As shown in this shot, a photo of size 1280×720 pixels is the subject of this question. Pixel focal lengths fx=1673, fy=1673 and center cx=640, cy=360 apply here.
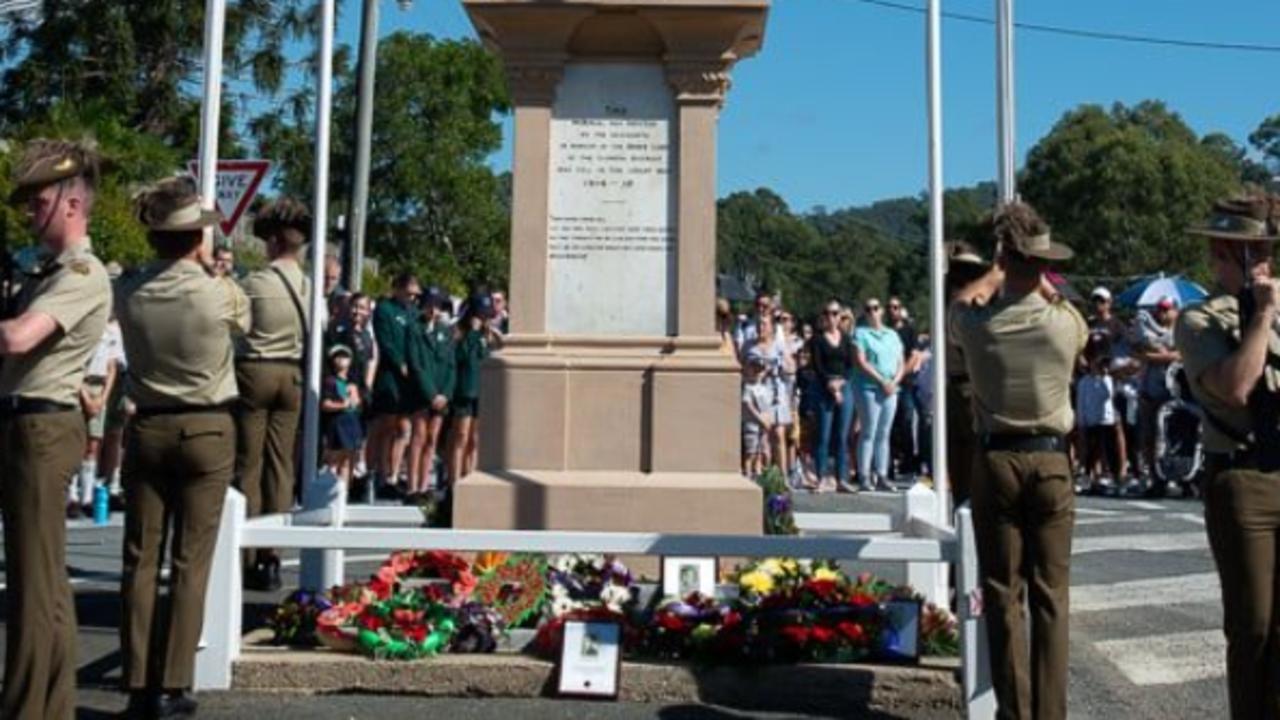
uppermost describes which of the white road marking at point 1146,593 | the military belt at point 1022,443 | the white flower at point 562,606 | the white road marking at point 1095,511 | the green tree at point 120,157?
the green tree at point 120,157

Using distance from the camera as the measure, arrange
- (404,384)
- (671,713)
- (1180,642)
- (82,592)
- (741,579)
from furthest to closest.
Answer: (404,384)
(82,592)
(1180,642)
(741,579)
(671,713)

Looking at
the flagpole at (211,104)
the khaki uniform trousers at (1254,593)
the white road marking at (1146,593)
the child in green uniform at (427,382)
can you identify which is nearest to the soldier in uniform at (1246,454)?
the khaki uniform trousers at (1254,593)

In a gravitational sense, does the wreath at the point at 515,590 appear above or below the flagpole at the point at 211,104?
below

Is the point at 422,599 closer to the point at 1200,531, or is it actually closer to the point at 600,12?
the point at 600,12

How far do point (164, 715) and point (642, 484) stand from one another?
3.14 metres

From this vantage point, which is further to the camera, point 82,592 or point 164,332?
point 82,592

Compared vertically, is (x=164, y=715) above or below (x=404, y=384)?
below

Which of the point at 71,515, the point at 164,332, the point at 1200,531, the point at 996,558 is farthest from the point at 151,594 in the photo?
the point at 1200,531

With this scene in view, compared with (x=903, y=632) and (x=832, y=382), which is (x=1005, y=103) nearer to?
(x=903, y=632)

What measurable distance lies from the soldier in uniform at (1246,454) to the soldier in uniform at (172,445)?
392 cm

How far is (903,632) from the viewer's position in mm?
7484

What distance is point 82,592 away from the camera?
408 inches

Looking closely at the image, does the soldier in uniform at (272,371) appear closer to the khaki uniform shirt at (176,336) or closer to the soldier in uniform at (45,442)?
the khaki uniform shirt at (176,336)

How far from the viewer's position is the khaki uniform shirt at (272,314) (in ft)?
31.7
